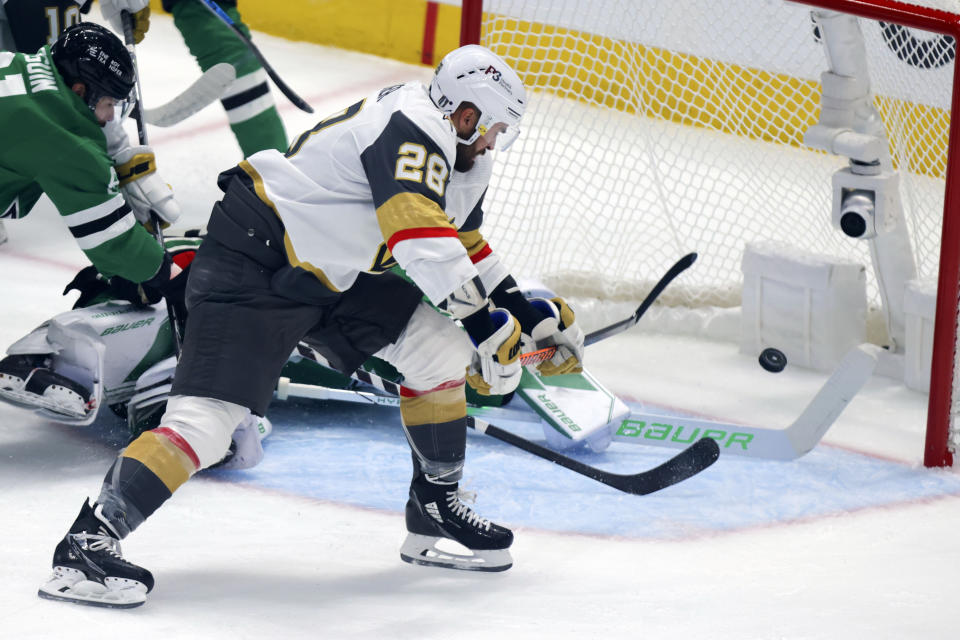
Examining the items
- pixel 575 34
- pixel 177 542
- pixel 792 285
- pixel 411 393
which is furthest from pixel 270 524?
pixel 575 34

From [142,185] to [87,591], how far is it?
1173mm

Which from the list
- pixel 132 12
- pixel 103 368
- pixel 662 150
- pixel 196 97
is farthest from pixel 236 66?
pixel 103 368

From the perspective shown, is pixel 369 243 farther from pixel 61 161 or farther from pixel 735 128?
pixel 735 128

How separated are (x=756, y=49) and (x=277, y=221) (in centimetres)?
237

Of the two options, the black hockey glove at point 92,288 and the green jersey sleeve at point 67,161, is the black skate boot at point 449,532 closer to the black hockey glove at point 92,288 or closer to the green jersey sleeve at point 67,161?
the green jersey sleeve at point 67,161

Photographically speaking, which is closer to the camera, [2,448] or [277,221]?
[277,221]

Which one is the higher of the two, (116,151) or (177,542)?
(116,151)

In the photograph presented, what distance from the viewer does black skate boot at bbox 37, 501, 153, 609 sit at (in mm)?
2193

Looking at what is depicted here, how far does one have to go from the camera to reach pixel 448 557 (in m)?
2.58

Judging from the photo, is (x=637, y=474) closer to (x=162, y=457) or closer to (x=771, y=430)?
(x=771, y=430)

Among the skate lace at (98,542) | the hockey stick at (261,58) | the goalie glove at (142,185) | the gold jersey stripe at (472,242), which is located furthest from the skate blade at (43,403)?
the hockey stick at (261,58)

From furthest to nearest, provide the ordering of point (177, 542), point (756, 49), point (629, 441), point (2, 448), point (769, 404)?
point (756, 49)
point (769, 404)
point (629, 441)
point (2, 448)
point (177, 542)

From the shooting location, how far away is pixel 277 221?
94.9 inches

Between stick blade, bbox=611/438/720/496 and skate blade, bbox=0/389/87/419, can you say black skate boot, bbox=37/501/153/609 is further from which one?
stick blade, bbox=611/438/720/496
